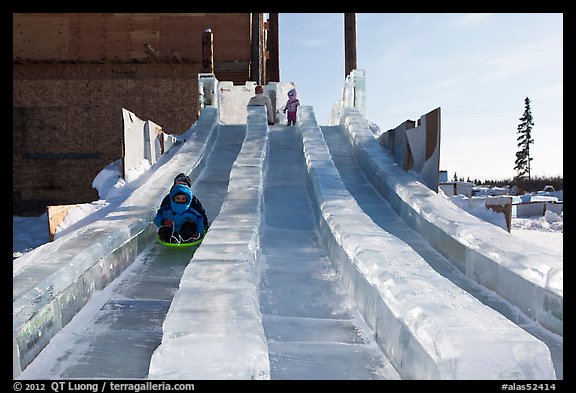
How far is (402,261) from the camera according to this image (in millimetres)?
3182

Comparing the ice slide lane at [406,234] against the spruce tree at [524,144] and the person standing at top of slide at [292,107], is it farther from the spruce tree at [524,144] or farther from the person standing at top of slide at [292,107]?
the spruce tree at [524,144]

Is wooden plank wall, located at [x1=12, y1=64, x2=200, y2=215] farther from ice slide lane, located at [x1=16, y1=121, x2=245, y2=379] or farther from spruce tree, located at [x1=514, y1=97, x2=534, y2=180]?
spruce tree, located at [x1=514, y1=97, x2=534, y2=180]

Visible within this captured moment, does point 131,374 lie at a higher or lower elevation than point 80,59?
lower

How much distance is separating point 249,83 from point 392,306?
13.4 metres

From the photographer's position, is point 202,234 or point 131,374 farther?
point 202,234

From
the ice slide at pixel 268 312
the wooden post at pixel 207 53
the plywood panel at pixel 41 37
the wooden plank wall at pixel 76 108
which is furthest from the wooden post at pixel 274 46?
the ice slide at pixel 268 312

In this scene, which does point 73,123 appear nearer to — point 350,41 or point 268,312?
point 350,41

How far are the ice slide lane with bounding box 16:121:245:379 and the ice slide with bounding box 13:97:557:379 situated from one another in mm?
11

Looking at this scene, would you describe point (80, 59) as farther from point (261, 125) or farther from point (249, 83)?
point (261, 125)

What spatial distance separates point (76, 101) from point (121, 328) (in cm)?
1390

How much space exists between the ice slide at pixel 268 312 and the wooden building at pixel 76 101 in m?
10.6

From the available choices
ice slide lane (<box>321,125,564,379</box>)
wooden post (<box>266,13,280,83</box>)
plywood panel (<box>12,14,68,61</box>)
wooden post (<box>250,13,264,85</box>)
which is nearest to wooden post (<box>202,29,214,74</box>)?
wooden post (<box>250,13,264,85</box>)
